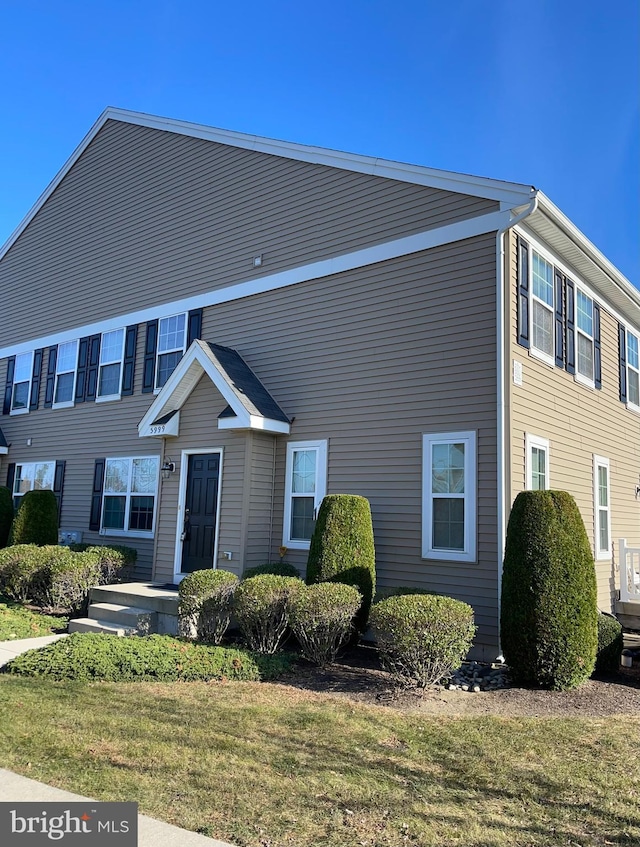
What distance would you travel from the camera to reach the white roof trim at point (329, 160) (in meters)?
8.67

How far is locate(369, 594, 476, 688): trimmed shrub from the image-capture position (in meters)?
6.46

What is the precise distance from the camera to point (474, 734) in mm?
5156

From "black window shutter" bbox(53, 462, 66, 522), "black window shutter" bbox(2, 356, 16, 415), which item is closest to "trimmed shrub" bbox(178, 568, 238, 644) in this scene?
"black window shutter" bbox(53, 462, 66, 522)

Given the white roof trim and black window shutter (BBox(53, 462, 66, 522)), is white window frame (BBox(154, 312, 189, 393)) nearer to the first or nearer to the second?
the white roof trim

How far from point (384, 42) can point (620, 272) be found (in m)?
6.29

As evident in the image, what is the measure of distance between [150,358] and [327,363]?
4.87 meters

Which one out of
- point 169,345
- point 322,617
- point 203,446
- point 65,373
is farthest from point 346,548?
point 65,373

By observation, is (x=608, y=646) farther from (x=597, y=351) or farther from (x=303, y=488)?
(x=597, y=351)

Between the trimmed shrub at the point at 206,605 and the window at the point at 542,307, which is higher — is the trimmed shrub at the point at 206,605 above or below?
below

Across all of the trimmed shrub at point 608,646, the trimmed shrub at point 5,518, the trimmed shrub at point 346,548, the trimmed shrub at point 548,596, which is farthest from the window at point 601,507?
the trimmed shrub at point 5,518

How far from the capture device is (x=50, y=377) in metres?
16.1

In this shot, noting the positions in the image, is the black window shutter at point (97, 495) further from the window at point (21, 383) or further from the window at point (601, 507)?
the window at point (601, 507)

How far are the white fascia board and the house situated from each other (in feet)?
0.12

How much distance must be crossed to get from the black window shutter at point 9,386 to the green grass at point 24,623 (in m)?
7.95
